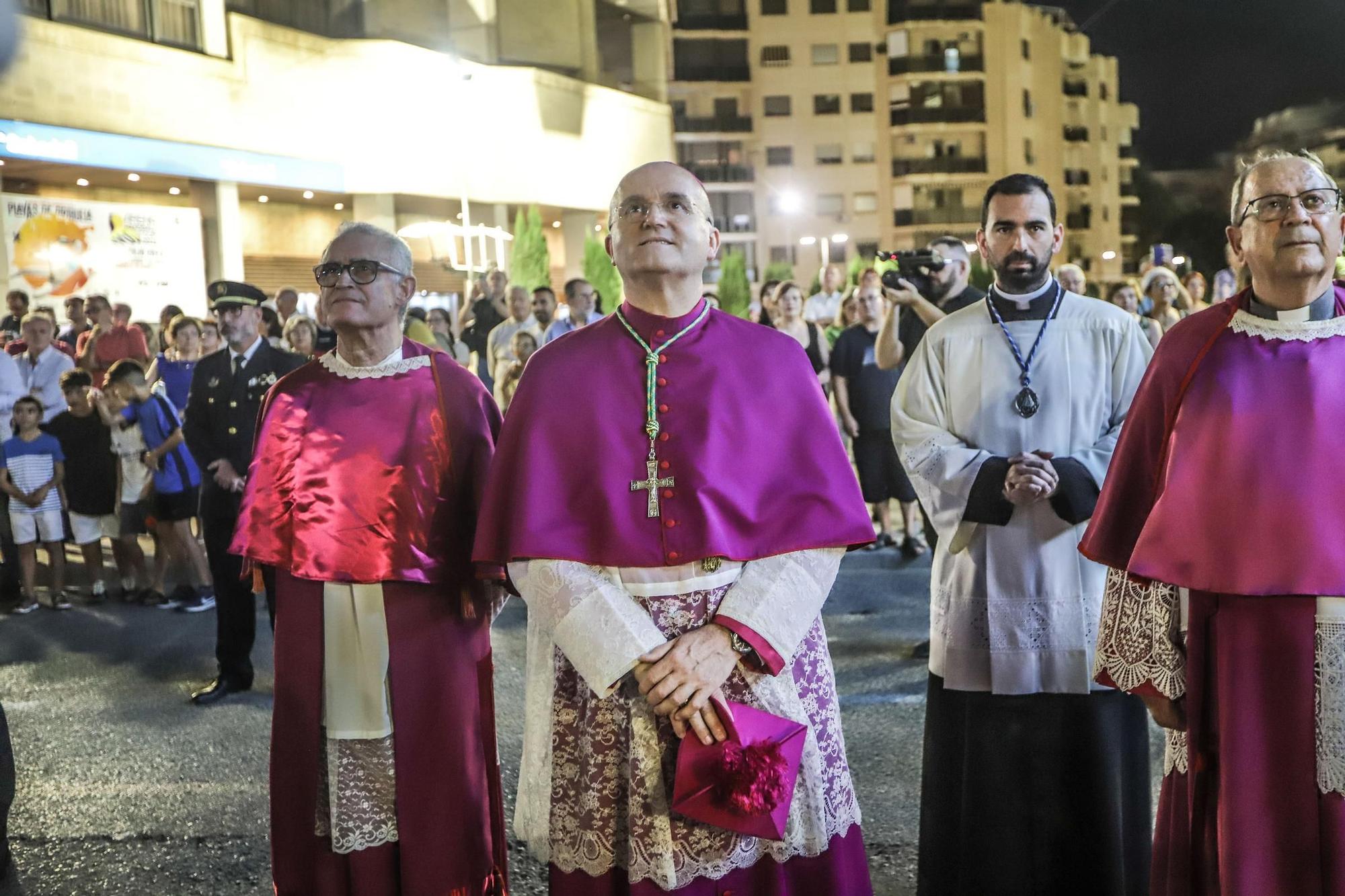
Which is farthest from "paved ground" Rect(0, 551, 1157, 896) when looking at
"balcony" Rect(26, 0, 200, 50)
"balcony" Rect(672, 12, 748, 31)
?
"balcony" Rect(672, 12, 748, 31)

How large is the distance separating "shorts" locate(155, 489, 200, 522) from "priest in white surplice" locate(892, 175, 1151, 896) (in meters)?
6.83

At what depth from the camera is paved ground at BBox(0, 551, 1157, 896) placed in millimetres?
4574

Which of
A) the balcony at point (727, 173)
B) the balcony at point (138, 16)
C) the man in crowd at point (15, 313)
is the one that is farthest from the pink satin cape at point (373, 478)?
the balcony at point (727, 173)

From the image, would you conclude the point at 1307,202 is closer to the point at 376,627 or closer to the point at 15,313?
the point at 376,627

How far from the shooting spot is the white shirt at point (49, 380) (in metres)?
10.2

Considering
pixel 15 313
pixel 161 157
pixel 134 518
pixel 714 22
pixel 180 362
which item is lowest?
pixel 134 518

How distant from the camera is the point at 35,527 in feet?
31.2

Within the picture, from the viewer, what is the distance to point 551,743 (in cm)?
299

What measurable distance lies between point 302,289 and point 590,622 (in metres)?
26.0

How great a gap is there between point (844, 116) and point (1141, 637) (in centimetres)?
6443

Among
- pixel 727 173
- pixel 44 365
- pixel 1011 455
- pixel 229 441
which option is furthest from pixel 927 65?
pixel 1011 455

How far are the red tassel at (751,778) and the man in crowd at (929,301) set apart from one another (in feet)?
10.7

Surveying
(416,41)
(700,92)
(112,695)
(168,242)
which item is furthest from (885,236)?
(112,695)

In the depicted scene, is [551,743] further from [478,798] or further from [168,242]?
[168,242]
